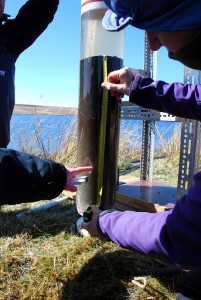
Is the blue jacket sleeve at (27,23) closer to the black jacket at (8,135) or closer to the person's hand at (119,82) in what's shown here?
the black jacket at (8,135)

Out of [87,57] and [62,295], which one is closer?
[62,295]

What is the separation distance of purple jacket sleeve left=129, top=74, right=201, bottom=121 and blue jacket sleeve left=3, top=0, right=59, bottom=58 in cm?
117

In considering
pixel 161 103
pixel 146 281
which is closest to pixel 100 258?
pixel 146 281

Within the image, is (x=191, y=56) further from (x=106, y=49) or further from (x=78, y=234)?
(x=78, y=234)

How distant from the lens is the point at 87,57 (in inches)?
67.9

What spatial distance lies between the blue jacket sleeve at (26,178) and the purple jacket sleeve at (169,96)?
681 mm

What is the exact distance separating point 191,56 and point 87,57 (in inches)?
31.4

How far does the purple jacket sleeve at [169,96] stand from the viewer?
1.68 metres

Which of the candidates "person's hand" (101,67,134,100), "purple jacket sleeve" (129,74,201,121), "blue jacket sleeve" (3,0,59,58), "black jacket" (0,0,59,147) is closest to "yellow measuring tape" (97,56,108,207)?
"person's hand" (101,67,134,100)

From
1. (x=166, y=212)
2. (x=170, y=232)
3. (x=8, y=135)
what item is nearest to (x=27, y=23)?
(x=8, y=135)

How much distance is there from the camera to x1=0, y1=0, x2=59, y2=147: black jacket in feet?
7.06

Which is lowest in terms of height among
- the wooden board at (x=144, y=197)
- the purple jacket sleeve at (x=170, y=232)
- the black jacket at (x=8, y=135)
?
the wooden board at (x=144, y=197)

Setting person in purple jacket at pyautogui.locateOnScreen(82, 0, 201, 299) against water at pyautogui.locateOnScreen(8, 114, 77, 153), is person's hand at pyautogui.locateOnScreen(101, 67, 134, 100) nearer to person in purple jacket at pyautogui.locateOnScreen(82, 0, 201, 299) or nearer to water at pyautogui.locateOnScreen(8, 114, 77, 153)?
person in purple jacket at pyautogui.locateOnScreen(82, 0, 201, 299)

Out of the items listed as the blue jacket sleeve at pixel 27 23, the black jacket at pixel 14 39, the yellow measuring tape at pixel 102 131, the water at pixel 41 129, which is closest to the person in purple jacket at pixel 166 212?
the yellow measuring tape at pixel 102 131
